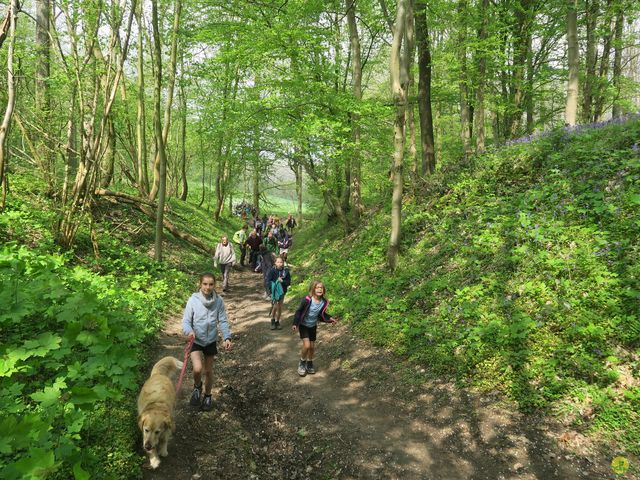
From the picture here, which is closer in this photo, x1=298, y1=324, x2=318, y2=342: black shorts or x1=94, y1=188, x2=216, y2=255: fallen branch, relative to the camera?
x1=298, y1=324, x2=318, y2=342: black shorts

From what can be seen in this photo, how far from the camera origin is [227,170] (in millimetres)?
25453

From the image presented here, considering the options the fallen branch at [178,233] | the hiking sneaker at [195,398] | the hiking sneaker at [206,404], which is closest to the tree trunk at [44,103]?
the fallen branch at [178,233]

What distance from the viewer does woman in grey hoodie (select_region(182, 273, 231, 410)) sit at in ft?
17.2

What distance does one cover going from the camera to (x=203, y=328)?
17.2 feet

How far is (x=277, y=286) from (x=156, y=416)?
5.33 metres

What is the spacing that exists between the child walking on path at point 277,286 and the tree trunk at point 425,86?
7.12m

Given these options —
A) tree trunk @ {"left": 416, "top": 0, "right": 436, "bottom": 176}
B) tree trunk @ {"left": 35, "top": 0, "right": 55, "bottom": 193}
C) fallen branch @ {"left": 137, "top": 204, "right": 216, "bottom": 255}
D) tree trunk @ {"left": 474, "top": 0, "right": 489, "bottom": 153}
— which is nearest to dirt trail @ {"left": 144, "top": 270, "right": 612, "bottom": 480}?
tree trunk @ {"left": 35, "top": 0, "right": 55, "bottom": 193}

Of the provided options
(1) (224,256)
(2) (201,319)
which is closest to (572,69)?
(1) (224,256)

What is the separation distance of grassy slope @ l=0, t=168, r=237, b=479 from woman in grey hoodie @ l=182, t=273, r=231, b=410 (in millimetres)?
806

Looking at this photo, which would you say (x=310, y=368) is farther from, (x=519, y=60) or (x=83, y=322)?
(x=519, y=60)

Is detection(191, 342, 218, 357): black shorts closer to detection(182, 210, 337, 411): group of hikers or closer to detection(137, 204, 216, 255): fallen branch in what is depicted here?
detection(182, 210, 337, 411): group of hikers

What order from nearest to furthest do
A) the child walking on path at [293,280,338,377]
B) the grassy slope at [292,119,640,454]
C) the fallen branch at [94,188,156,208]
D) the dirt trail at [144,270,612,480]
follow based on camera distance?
the dirt trail at [144,270,612,480] < the grassy slope at [292,119,640,454] < the child walking on path at [293,280,338,377] < the fallen branch at [94,188,156,208]

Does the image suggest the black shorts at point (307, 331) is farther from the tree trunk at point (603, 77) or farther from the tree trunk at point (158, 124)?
the tree trunk at point (603, 77)

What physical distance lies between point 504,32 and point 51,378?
16.1m
